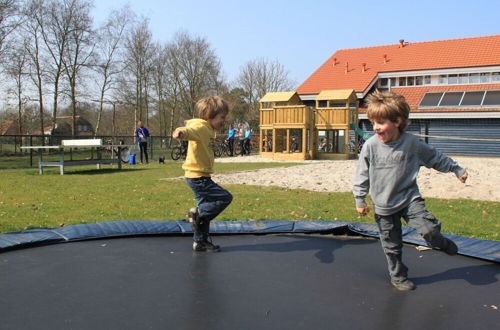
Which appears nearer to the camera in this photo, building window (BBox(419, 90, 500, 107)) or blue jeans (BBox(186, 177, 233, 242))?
blue jeans (BBox(186, 177, 233, 242))

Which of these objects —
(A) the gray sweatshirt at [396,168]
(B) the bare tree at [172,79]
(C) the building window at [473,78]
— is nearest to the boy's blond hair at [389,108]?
(A) the gray sweatshirt at [396,168]

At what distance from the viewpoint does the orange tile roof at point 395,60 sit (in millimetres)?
19391

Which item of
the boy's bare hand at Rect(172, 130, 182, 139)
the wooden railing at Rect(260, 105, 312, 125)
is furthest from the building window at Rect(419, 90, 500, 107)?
the boy's bare hand at Rect(172, 130, 182, 139)

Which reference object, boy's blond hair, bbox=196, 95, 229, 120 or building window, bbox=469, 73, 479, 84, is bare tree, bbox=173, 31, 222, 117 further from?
boy's blond hair, bbox=196, 95, 229, 120

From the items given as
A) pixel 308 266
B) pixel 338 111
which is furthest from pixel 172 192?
pixel 338 111

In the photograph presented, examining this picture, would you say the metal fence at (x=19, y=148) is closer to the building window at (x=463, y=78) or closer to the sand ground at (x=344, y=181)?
the sand ground at (x=344, y=181)

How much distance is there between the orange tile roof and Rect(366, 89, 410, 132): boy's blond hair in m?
18.4

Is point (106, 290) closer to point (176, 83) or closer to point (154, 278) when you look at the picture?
point (154, 278)

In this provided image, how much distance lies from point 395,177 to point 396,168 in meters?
0.04

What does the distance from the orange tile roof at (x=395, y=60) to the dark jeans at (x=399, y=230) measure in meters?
18.4

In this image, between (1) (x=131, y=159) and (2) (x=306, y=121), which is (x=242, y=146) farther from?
(1) (x=131, y=159)

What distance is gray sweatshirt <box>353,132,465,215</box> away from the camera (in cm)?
218

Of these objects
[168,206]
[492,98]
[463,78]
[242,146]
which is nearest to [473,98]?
[492,98]

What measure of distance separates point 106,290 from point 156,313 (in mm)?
423
